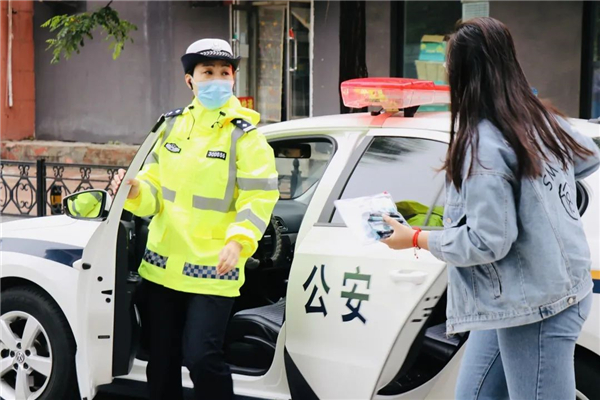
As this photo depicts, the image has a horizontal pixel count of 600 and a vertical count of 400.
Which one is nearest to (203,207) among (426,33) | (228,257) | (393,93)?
(228,257)

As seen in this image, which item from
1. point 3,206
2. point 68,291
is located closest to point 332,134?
point 68,291

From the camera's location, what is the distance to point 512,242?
255cm

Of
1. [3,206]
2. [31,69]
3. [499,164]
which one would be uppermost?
[31,69]

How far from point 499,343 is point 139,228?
210 cm

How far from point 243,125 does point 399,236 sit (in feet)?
3.63

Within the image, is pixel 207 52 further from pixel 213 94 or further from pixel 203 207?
pixel 203 207

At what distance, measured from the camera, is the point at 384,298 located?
3451 mm

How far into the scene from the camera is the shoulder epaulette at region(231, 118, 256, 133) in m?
3.63

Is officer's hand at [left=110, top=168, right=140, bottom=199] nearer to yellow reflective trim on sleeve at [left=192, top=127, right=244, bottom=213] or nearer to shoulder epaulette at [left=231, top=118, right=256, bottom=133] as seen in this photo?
yellow reflective trim on sleeve at [left=192, top=127, right=244, bottom=213]

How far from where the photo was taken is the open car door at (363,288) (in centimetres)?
343

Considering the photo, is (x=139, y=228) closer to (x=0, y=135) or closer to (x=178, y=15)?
(x=178, y=15)

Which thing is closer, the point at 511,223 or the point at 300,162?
the point at 511,223

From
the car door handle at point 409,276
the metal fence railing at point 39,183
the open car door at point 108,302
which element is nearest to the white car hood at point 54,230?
the open car door at point 108,302

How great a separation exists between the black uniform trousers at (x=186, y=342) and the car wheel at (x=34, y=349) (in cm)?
54
